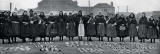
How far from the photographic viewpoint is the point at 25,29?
17484 mm

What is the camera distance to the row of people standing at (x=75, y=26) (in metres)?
17.4

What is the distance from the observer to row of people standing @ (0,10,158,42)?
1741cm

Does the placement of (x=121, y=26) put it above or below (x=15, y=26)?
below

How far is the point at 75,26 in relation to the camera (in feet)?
61.9

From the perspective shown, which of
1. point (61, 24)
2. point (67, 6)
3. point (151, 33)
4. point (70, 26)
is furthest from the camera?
point (67, 6)

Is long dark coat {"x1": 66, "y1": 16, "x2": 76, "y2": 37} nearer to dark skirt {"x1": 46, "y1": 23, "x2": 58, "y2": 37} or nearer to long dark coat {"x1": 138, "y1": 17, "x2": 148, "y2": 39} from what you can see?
dark skirt {"x1": 46, "y1": 23, "x2": 58, "y2": 37}

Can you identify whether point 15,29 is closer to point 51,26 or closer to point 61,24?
point 51,26

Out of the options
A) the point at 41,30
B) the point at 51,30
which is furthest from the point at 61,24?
the point at 41,30

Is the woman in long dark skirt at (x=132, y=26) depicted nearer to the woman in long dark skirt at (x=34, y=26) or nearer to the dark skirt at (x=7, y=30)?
the woman in long dark skirt at (x=34, y=26)

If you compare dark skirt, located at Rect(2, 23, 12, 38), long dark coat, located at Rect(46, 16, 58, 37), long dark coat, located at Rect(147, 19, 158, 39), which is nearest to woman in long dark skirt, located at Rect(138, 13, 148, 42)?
long dark coat, located at Rect(147, 19, 158, 39)

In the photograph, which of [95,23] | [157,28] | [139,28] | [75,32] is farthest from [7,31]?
[157,28]

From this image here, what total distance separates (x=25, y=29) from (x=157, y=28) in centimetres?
873

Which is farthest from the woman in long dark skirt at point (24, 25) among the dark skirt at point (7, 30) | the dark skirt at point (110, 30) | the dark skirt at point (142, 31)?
the dark skirt at point (142, 31)

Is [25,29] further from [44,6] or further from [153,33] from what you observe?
[44,6]
